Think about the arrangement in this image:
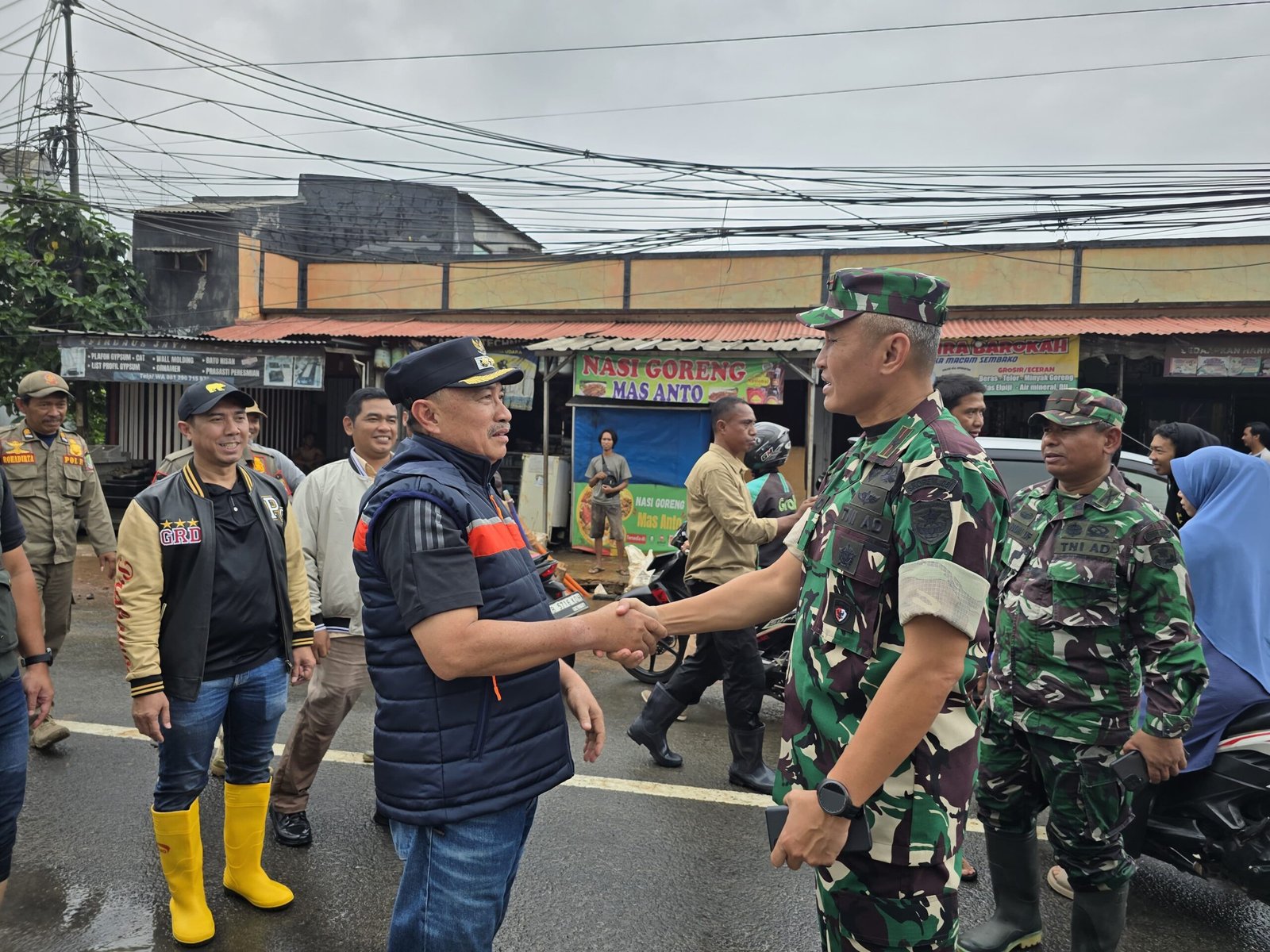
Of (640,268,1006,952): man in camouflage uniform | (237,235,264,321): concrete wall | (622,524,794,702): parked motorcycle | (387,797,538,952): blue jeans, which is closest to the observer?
(640,268,1006,952): man in camouflage uniform

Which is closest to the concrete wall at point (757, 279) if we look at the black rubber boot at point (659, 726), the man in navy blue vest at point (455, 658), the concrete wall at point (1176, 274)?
the concrete wall at point (1176, 274)

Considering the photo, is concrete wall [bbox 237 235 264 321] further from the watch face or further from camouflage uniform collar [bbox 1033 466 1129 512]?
the watch face

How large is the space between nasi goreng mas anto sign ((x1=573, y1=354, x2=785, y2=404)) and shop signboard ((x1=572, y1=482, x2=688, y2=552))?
4.28 ft

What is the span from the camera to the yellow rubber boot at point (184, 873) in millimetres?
3115

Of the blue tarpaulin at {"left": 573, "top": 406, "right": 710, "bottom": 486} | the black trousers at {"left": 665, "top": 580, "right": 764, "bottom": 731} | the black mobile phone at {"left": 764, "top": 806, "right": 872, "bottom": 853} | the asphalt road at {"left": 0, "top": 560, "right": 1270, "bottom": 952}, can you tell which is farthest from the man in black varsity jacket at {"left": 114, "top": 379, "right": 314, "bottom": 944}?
the blue tarpaulin at {"left": 573, "top": 406, "right": 710, "bottom": 486}

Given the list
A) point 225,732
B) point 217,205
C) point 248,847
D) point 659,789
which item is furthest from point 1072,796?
point 217,205

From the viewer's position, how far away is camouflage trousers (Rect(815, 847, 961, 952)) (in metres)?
1.86

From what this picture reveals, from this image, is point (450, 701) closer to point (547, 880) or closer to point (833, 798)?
point (833, 798)

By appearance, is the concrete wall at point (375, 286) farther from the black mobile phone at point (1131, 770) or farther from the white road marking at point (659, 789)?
the black mobile phone at point (1131, 770)

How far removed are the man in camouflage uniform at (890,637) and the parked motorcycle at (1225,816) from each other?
5.55 ft

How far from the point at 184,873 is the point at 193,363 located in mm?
12631

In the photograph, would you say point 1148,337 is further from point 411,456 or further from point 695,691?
point 411,456

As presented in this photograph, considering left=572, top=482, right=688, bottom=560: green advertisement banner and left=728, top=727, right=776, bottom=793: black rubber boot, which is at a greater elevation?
left=572, top=482, right=688, bottom=560: green advertisement banner

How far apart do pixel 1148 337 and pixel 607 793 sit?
10.7 metres
